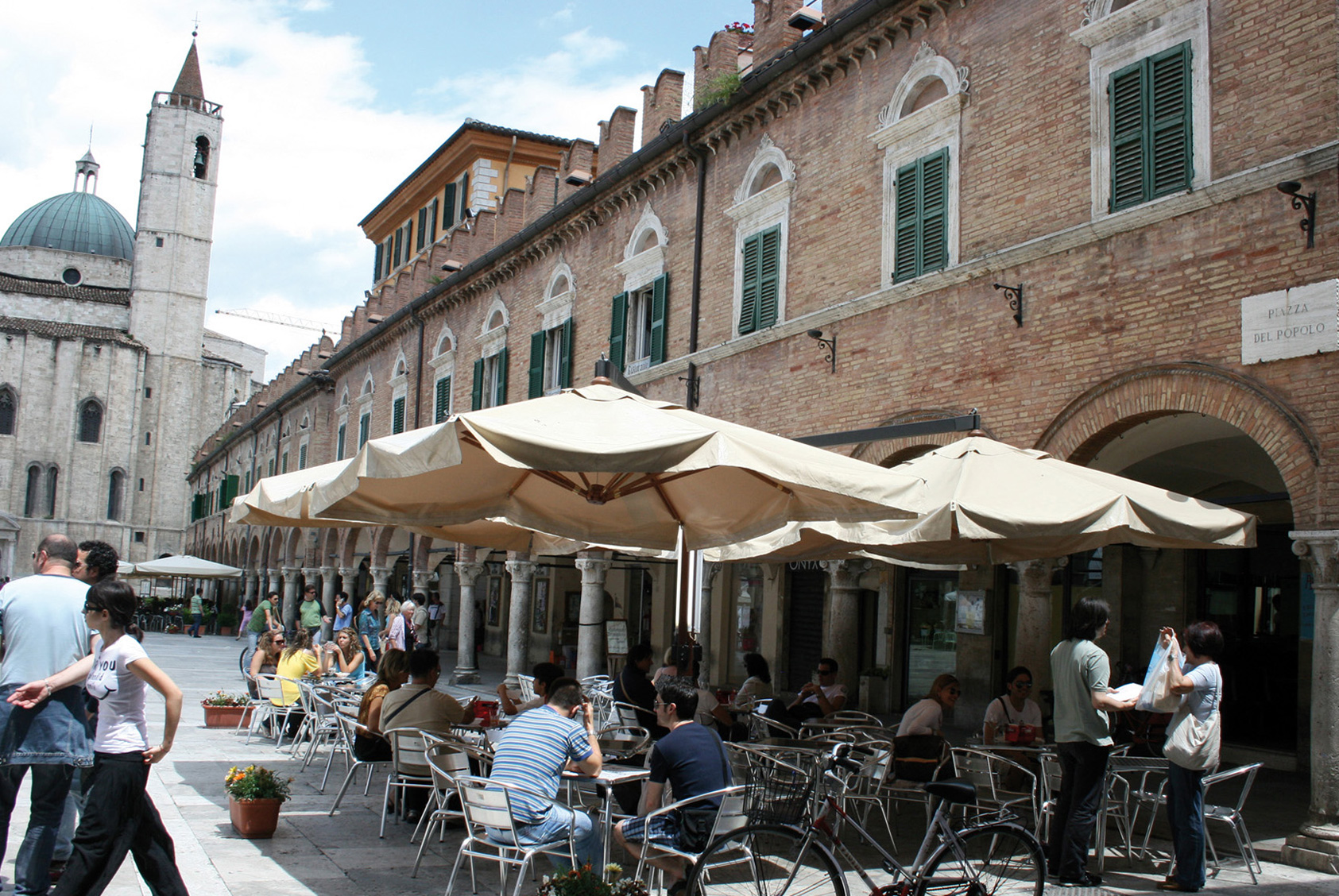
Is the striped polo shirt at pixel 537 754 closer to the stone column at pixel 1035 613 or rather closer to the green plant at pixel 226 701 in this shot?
the stone column at pixel 1035 613

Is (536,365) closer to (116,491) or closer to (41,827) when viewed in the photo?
(41,827)

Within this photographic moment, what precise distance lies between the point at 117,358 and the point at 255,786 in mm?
67879

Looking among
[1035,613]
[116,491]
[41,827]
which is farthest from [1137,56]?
[116,491]

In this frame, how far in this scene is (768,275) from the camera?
1439 centimetres

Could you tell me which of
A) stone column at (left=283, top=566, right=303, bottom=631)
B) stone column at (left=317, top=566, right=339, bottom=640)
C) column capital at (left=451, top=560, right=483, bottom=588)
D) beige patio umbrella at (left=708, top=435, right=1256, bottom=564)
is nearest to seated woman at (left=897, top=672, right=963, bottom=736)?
beige patio umbrella at (left=708, top=435, right=1256, bottom=564)

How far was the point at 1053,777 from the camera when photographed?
7387mm

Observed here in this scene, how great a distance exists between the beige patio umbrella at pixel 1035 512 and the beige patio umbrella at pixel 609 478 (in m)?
0.67

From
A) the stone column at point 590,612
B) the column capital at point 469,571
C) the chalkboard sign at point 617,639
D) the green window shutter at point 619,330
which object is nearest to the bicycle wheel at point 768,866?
the stone column at point 590,612

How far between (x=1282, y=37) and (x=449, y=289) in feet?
61.7

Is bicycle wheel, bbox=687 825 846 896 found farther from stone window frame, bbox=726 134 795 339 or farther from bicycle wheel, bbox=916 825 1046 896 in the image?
stone window frame, bbox=726 134 795 339

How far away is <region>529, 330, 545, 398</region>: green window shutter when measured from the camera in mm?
20316

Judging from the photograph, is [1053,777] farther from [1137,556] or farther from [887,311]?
[1137,556]

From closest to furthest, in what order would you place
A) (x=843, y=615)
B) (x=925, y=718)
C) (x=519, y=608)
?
(x=925, y=718), (x=843, y=615), (x=519, y=608)

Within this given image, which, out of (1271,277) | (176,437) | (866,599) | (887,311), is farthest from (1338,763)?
(176,437)
